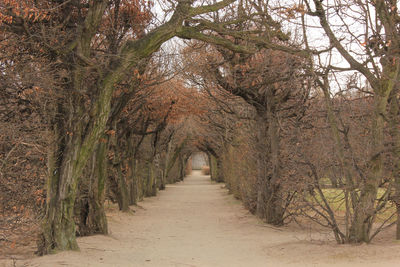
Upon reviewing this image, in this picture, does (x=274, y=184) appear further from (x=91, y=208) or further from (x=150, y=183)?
(x=150, y=183)

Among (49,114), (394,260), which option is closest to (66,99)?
(49,114)

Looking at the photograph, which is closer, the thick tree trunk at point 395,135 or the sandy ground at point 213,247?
the sandy ground at point 213,247

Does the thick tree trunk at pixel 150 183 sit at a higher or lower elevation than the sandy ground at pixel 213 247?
higher

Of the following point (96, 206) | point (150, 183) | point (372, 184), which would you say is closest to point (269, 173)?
point (96, 206)

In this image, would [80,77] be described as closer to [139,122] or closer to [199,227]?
[199,227]

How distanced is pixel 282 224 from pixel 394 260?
6710 mm

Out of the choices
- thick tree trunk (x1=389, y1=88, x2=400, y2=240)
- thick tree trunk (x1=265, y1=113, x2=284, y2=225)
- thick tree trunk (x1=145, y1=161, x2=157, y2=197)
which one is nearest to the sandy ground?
thick tree trunk (x1=265, y1=113, x2=284, y2=225)

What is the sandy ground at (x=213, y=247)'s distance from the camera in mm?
6711

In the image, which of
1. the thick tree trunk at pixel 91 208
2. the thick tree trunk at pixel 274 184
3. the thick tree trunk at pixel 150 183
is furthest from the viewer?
the thick tree trunk at pixel 150 183

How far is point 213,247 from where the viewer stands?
9.55 m

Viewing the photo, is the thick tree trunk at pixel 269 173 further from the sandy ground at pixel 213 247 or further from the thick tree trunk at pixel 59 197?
the thick tree trunk at pixel 59 197

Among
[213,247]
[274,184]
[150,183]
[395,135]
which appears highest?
[395,135]

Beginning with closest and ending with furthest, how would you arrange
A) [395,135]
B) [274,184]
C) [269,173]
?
[395,135] → [274,184] → [269,173]

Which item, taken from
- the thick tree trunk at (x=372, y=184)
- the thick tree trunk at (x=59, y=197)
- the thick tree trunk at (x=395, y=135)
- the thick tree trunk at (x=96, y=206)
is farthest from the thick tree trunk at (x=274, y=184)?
the thick tree trunk at (x=59, y=197)
